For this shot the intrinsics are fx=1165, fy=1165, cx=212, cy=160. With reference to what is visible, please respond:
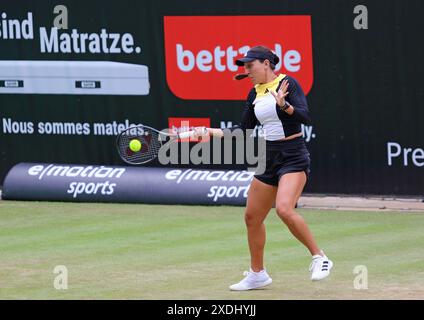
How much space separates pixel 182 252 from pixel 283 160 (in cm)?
228

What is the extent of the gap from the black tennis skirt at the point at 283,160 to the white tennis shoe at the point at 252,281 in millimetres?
711

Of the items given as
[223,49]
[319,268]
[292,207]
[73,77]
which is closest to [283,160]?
[292,207]

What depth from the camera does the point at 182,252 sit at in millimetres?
10914

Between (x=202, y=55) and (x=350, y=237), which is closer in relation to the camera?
(x=350, y=237)

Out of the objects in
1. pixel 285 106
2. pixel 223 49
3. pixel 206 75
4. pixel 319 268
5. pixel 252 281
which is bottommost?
pixel 252 281

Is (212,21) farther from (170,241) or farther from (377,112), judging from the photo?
(170,241)

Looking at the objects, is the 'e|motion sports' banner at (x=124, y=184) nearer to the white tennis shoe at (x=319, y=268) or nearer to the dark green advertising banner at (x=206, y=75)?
the dark green advertising banner at (x=206, y=75)

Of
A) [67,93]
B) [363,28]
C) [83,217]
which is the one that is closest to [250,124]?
[83,217]

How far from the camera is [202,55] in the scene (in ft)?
49.5

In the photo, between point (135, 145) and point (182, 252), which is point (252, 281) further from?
point (135, 145)

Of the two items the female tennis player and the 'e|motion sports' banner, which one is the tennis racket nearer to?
the 'e|motion sports' banner

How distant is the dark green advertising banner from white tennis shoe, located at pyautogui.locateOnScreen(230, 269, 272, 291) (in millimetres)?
5614

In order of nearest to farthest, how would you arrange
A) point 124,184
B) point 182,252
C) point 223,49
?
point 182,252 → point 124,184 → point 223,49
